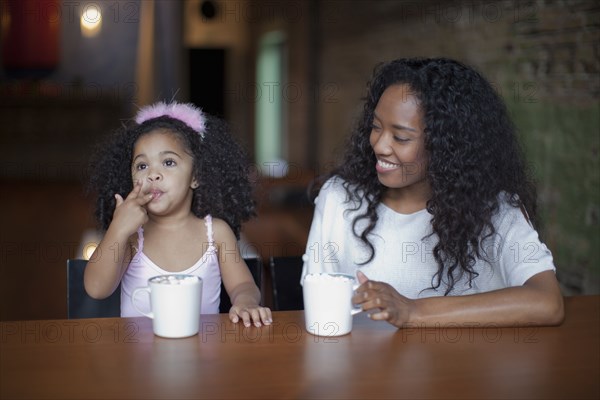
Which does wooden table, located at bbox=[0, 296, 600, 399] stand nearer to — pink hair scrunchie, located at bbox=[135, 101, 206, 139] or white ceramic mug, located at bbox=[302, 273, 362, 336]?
white ceramic mug, located at bbox=[302, 273, 362, 336]

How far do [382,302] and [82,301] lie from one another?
0.82 metres

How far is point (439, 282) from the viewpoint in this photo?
5.35 ft

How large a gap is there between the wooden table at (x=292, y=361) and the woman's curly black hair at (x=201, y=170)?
0.47m

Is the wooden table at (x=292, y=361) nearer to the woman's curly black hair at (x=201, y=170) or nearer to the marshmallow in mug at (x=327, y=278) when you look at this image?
the marshmallow in mug at (x=327, y=278)

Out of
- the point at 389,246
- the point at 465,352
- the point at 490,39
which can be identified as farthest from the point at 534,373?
the point at 490,39

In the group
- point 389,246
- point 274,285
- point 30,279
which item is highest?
point 389,246

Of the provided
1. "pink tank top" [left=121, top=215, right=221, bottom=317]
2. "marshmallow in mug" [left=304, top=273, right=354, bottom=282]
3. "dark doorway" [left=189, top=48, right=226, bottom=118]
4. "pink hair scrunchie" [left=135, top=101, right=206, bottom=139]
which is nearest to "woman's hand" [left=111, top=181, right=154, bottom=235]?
"pink tank top" [left=121, top=215, right=221, bottom=317]

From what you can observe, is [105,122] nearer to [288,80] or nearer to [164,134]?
[288,80]

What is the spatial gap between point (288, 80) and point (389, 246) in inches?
293

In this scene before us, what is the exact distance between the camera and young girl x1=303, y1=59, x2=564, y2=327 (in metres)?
1.59

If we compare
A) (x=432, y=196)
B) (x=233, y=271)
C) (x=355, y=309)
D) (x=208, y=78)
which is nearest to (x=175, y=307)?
(x=355, y=309)

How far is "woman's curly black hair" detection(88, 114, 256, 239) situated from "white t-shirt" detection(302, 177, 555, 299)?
21 cm

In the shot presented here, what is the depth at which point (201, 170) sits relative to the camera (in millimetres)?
1743

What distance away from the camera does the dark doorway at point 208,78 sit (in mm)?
11227
